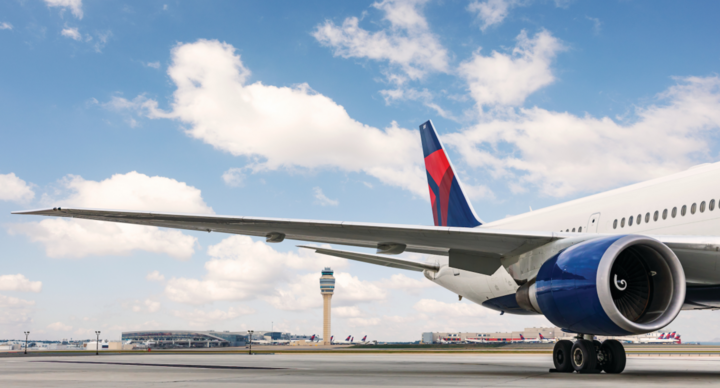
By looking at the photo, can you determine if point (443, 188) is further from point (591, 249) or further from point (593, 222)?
point (591, 249)

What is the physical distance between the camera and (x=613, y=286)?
8.58 m

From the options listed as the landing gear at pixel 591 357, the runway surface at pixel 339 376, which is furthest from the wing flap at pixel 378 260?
the landing gear at pixel 591 357

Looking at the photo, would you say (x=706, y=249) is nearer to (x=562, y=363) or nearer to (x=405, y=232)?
(x=562, y=363)

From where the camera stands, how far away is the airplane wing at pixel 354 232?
30.7 feet

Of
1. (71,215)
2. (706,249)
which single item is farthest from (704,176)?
(71,215)

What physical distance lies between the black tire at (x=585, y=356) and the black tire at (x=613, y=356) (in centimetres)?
41

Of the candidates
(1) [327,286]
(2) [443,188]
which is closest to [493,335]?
(1) [327,286]

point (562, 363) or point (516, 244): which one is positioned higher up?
point (516, 244)

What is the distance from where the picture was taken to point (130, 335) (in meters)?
139

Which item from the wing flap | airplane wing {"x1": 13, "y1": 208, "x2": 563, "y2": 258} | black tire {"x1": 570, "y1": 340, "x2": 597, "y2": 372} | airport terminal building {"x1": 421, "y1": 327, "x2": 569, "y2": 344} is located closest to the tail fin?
the wing flap

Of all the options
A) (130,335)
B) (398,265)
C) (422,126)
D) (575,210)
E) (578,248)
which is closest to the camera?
(578,248)

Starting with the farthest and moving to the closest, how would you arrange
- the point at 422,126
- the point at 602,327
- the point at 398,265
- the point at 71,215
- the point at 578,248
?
1. the point at 422,126
2. the point at 398,265
3. the point at 71,215
4. the point at 578,248
5. the point at 602,327

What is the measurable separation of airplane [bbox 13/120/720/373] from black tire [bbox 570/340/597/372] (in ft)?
0.06

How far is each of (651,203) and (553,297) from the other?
3544 mm
